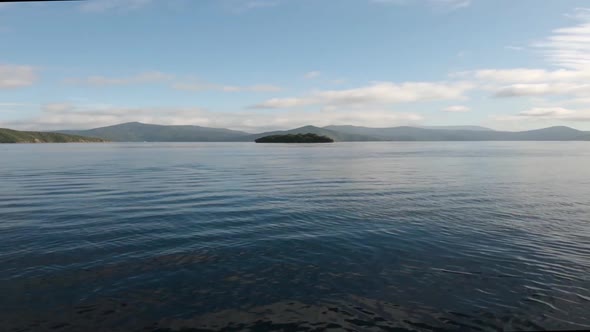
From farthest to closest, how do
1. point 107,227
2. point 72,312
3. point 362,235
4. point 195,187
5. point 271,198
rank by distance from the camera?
point 195,187, point 271,198, point 107,227, point 362,235, point 72,312

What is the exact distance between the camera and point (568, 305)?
13.4 metres

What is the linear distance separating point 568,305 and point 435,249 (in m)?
6.94

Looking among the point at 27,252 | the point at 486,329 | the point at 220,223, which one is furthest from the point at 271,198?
the point at 486,329

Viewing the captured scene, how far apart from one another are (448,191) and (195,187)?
30722mm

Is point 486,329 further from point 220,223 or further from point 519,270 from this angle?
point 220,223

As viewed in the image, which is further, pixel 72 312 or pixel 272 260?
pixel 272 260

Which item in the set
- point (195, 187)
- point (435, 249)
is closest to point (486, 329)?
point (435, 249)

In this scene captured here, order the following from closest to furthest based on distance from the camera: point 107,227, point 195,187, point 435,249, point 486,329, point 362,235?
point 486,329 < point 435,249 < point 362,235 < point 107,227 < point 195,187

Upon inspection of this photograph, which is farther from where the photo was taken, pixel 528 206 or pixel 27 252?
pixel 528 206

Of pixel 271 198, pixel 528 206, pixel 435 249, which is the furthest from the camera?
pixel 271 198

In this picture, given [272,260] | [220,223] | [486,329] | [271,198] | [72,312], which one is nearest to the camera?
[486,329]

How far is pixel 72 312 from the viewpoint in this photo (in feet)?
42.2

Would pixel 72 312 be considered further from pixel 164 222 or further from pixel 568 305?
pixel 568 305

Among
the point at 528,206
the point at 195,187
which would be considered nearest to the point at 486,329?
the point at 528,206
